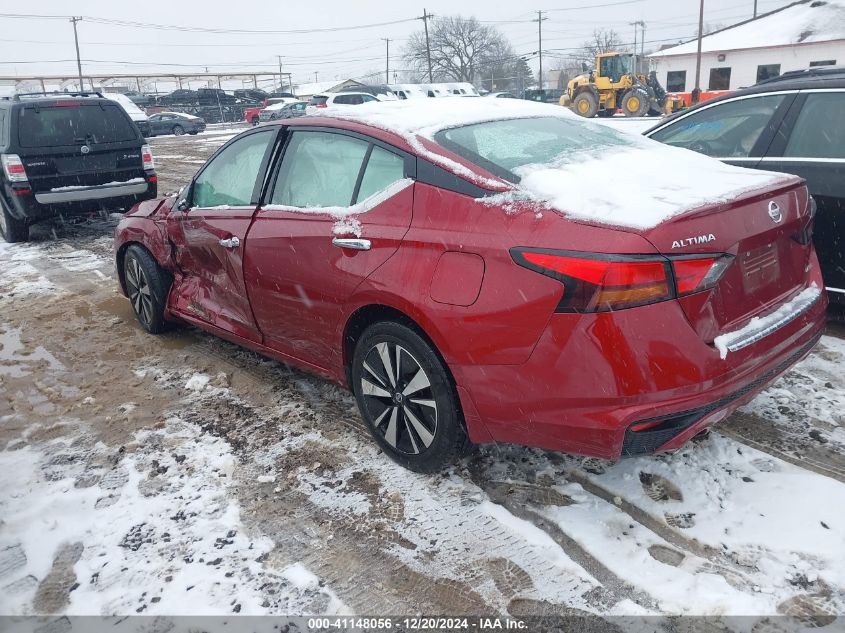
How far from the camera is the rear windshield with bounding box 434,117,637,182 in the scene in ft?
9.14

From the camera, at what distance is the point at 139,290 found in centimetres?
502

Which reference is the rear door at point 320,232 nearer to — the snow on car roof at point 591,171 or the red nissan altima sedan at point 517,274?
the red nissan altima sedan at point 517,274

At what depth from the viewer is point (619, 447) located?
2.30 m

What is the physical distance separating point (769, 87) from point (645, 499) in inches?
131

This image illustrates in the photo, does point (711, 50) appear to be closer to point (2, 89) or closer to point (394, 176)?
point (394, 176)

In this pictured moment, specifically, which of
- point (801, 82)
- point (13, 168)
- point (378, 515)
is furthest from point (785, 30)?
point (378, 515)

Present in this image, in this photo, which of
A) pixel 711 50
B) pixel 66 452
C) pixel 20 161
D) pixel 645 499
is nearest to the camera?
pixel 645 499

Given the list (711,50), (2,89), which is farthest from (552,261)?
(2,89)

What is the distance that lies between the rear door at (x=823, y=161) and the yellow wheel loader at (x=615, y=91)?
79.6 feet

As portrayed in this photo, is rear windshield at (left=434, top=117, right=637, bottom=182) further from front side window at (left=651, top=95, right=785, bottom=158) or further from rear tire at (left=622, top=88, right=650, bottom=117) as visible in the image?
rear tire at (left=622, top=88, right=650, bottom=117)

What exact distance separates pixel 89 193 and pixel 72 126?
3.07 feet

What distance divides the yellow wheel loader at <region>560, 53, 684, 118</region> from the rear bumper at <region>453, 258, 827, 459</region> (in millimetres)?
26879

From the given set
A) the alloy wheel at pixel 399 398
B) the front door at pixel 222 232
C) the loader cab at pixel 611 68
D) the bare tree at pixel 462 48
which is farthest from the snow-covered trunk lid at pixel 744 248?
the bare tree at pixel 462 48

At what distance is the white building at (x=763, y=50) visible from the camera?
3359 centimetres
